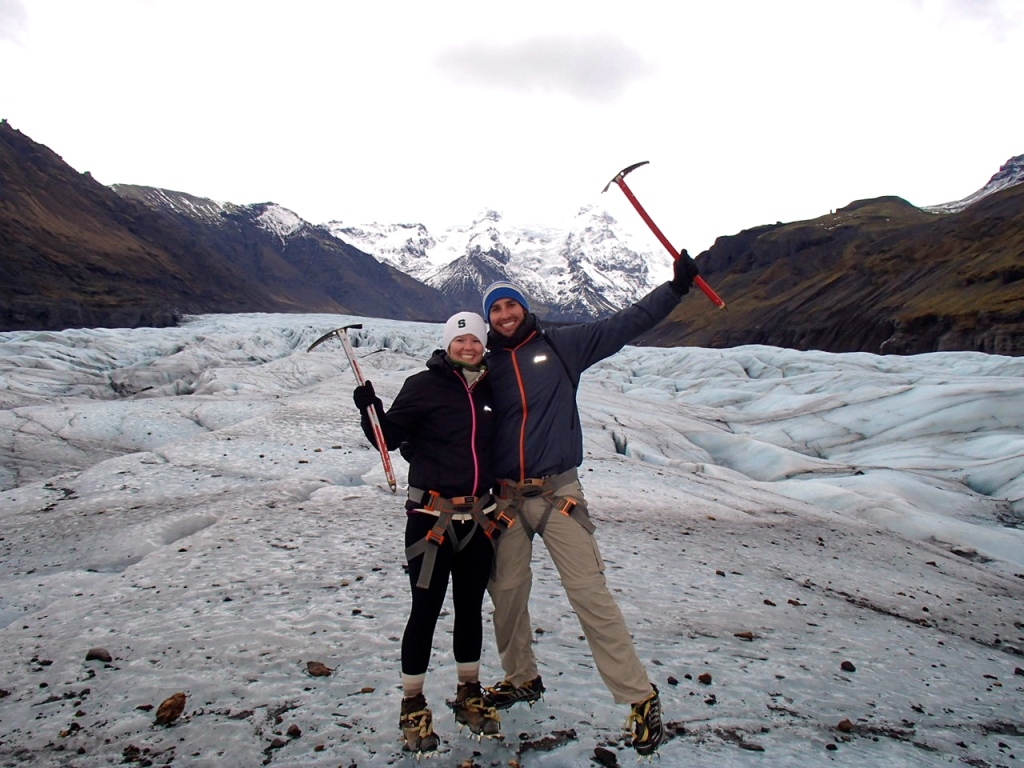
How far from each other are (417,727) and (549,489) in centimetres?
169

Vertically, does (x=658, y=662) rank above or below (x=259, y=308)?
below

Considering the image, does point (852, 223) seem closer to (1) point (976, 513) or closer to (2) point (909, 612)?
(1) point (976, 513)

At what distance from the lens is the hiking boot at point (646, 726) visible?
3.64 m

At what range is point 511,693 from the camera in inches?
165

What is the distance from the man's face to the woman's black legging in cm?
146

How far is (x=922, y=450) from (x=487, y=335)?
17.5 m

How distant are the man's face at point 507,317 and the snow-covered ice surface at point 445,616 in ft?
8.71

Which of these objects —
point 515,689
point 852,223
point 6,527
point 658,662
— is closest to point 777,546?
point 658,662

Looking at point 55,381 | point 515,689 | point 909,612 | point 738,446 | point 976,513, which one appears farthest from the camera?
point 55,381

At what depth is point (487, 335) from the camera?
4.68 m

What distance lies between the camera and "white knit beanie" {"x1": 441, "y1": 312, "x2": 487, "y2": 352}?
14.2 ft

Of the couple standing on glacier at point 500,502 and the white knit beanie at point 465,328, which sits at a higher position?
the white knit beanie at point 465,328

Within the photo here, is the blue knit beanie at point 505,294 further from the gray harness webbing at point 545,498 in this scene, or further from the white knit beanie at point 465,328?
the gray harness webbing at point 545,498

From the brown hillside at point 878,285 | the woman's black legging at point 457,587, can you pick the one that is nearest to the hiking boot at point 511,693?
the woman's black legging at point 457,587
